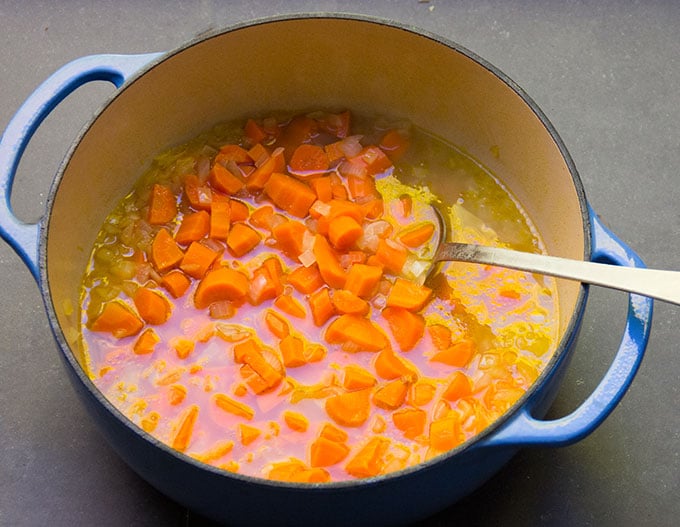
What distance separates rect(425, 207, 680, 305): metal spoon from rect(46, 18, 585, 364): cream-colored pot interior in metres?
0.14

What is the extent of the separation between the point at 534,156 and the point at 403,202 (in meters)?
0.29

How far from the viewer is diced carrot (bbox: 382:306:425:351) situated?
6.57 ft

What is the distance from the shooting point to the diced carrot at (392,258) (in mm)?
2098

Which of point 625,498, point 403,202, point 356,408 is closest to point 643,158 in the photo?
point 403,202

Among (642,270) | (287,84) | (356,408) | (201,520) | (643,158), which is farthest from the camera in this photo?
(643,158)

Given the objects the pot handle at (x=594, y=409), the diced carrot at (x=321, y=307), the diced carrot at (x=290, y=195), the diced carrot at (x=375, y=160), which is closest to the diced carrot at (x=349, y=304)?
the diced carrot at (x=321, y=307)

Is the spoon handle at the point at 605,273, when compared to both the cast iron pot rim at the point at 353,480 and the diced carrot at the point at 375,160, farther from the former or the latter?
the diced carrot at the point at 375,160

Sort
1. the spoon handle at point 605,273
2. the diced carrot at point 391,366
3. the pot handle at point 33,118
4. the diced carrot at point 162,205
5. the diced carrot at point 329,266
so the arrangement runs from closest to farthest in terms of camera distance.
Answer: the spoon handle at point 605,273 → the pot handle at point 33,118 → the diced carrot at point 391,366 → the diced carrot at point 329,266 → the diced carrot at point 162,205

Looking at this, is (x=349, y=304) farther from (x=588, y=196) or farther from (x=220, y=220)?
(x=588, y=196)

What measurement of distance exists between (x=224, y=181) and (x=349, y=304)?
1.34 ft

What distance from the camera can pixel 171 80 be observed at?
217 cm

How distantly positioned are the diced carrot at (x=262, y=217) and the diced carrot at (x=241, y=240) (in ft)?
0.09

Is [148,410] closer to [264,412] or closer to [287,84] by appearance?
[264,412]

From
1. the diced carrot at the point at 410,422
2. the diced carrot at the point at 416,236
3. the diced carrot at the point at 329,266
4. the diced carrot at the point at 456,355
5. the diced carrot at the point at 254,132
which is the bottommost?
the diced carrot at the point at 410,422
